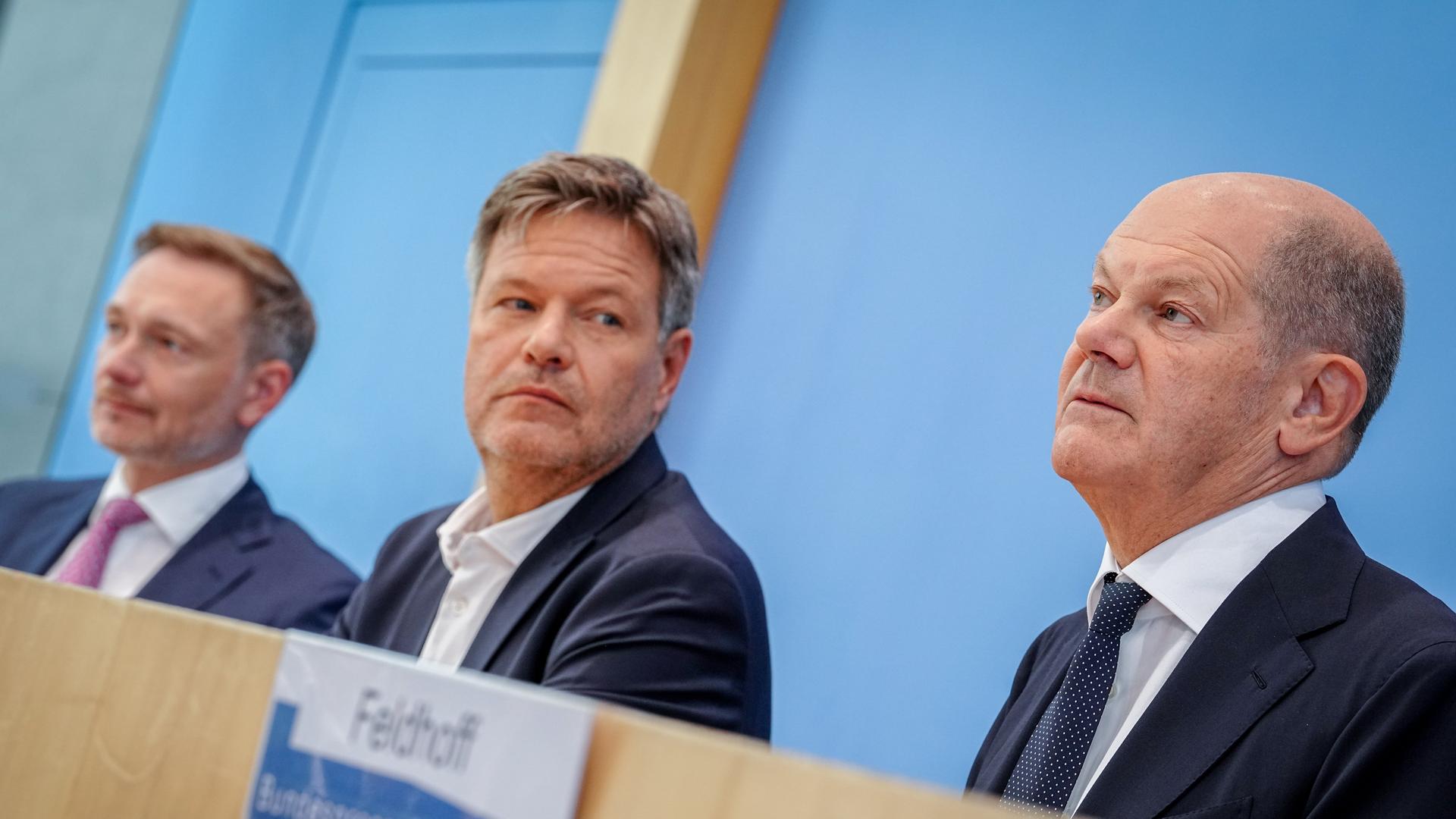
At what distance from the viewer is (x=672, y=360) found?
2.12 metres

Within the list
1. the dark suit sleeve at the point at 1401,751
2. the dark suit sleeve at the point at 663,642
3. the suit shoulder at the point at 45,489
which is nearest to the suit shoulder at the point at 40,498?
the suit shoulder at the point at 45,489

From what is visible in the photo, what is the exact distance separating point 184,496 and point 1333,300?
2.05m

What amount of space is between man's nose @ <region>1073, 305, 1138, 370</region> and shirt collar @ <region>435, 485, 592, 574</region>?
755mm

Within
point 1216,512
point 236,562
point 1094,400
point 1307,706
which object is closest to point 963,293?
point 1094,400

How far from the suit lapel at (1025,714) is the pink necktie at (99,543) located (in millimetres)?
1710

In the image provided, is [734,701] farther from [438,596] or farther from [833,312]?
[833,312]

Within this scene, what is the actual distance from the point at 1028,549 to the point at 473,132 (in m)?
1.63

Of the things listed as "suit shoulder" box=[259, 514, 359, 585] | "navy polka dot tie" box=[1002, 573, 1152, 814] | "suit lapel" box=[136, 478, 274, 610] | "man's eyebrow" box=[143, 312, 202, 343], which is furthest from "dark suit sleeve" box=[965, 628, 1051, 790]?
"man's eyebrow" box=[143, 312, 202, 343]

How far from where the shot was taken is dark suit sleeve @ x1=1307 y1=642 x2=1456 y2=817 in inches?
44.0

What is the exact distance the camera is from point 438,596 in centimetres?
200

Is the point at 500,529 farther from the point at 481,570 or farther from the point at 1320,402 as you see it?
the point at 1320,402

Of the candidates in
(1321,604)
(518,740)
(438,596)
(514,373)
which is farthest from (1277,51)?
(518,740)

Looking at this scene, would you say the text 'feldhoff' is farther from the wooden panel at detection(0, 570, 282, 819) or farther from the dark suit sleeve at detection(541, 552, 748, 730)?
the dark suit sleeve at detection(541, 552, 748, 730)

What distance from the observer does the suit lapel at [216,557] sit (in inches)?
95.7
